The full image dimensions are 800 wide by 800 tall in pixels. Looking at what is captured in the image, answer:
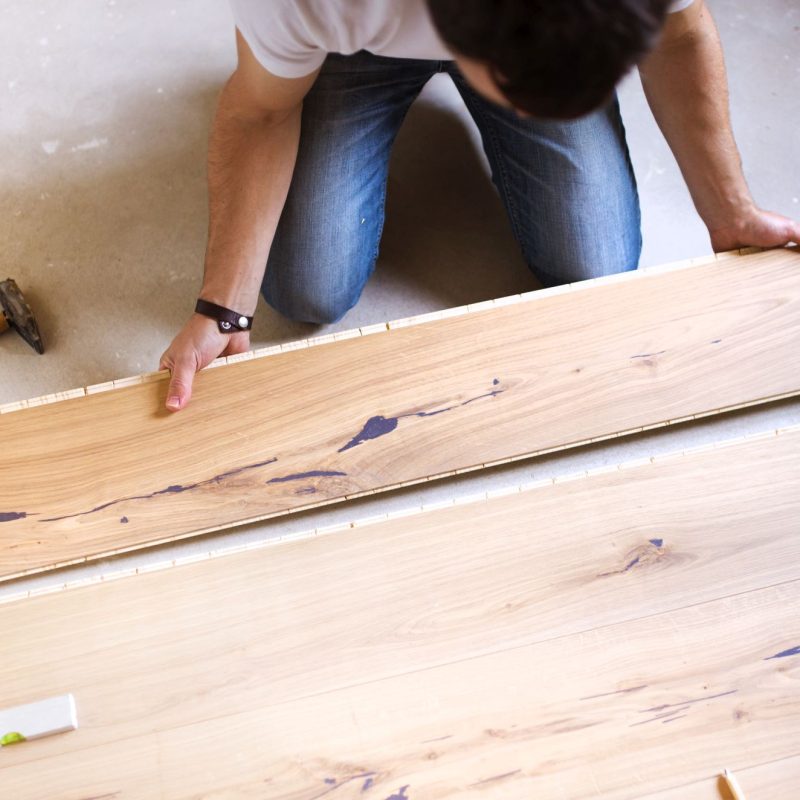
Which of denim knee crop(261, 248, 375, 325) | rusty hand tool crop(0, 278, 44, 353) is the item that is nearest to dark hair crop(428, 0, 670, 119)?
denim knee crop(261, 248, 375, 325)

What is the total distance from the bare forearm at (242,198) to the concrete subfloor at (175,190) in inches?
13.6

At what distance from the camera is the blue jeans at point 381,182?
148 centimetres

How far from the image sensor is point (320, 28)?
1150mm

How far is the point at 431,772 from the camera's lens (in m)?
1.07

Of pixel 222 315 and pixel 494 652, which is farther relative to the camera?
pixel 222 315

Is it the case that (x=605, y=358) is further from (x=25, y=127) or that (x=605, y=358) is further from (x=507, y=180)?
(x=25, y=127)

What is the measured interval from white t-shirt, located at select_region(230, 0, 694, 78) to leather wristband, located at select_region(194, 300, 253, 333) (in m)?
0.37

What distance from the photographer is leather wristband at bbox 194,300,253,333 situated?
52.6 inches

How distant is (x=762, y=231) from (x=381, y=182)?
2.29 feet

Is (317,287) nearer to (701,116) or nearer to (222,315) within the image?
(222,315)

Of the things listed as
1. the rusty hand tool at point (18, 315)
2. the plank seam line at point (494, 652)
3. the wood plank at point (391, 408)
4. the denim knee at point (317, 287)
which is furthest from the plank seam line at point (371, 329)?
the plank seam line at point (494, 652)

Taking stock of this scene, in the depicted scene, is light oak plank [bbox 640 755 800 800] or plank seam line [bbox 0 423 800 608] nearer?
light oak plank [bbox 640 755 800 800]

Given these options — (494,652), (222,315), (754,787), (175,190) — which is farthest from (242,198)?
(754,787)

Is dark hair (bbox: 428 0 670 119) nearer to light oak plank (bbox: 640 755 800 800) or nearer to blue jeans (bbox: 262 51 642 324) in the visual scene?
blue jeans (bbox: 262 51 642 324)
